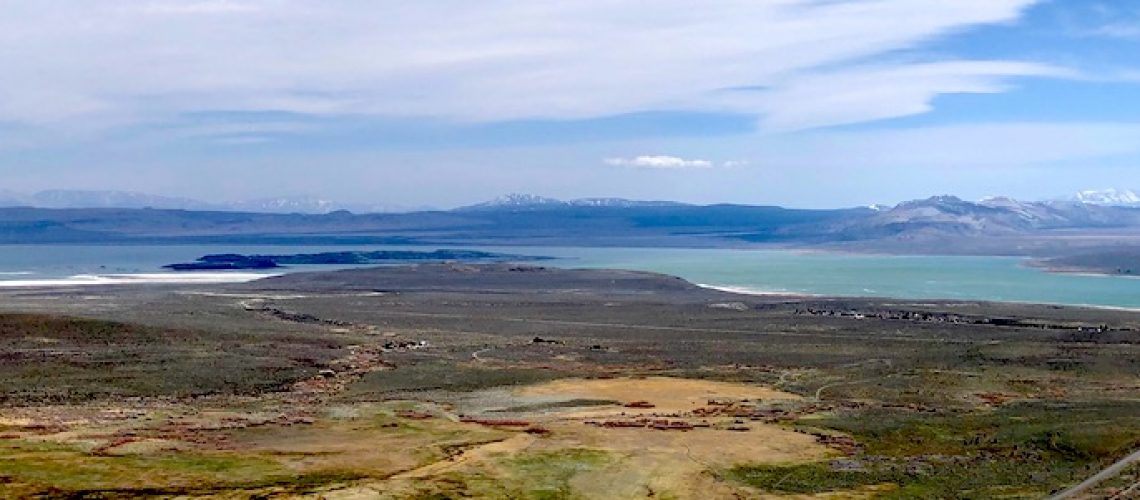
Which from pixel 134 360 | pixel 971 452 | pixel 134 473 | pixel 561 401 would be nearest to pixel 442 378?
pixel 561 401

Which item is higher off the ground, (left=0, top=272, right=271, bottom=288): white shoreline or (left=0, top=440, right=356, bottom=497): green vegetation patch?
(left=0, top=272, right=271, bottom=288): white shoreline

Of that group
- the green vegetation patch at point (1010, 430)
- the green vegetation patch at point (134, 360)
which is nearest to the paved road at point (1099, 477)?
the green vegetation patch at point (1010, 430)

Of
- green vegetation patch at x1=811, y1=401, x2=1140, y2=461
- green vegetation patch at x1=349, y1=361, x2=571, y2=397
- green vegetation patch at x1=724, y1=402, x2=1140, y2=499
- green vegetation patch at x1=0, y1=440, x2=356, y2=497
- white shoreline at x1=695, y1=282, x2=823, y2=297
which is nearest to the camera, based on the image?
green vegetation patch at x1=0, y1=440, x2=356, y2=497

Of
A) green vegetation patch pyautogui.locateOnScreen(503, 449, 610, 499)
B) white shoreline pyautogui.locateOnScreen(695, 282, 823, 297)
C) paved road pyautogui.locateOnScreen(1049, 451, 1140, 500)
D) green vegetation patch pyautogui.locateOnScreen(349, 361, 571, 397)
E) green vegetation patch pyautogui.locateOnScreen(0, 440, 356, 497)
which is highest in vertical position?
white shoreline pyautogui.locateOnScreen(695, 282, 823, 297)

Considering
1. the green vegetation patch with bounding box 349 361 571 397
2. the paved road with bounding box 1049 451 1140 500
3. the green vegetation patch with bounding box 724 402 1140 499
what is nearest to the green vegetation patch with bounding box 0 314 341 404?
the green vegetation patch with bounding box 349 361 571 397

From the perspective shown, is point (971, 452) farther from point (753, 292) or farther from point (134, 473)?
point (753, 292)

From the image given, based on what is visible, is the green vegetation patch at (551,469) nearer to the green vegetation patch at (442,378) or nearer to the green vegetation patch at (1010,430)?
the green vegetation patch at (1010,430)

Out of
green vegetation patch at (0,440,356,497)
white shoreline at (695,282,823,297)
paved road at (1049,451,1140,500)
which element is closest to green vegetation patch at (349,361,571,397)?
green vegetation patch at (0,440,356,497)

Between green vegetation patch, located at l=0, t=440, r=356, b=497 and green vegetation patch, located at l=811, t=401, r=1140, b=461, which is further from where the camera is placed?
green vegetation patch, located at l=811, t=401, r=1140, b=461

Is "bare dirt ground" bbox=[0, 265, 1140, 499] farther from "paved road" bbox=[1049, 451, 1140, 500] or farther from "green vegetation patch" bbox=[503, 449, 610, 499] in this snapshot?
"paved road" bbox=[1049, 451, 1140, 500]

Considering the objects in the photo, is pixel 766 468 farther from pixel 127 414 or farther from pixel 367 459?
pixel 127 414

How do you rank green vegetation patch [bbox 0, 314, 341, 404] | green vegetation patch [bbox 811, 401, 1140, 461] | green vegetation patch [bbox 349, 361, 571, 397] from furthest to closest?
1. green vegetation patch [bbox 349, 361, 571, 397]
2. green vegetation patch [bbox 0, 314, 341, 404]
3. green vegetation patch [bbox 811, 401, 1140, 461]

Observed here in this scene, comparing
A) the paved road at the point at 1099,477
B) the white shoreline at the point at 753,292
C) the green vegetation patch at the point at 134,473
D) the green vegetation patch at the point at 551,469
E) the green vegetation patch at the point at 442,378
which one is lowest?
the green vegetation patch at the point at 442,378
